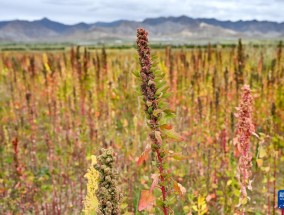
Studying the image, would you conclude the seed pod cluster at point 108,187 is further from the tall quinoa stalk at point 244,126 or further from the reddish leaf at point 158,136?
the tall quinoa stalk at point 244,126

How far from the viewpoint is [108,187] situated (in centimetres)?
189

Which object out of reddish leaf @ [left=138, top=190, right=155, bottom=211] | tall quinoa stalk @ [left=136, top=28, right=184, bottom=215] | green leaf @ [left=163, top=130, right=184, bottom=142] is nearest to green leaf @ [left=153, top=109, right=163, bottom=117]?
tall quinoa stalk @ [left=136, top=28, right=184, bottom=215]

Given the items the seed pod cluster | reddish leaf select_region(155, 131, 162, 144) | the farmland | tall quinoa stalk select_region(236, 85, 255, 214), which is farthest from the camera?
the farmland

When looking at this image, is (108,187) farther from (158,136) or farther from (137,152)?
(137,152)

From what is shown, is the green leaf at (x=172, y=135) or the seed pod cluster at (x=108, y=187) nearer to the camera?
the seed pod cluster at (x=108, y=187)

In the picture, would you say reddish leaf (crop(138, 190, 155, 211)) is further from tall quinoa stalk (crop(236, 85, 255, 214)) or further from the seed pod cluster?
tall quinoa stalk (crop(236, 85, 255, 214))

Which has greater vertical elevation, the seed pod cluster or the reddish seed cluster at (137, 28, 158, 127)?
the reddish seed cluster at (137, 28, 158, 127)

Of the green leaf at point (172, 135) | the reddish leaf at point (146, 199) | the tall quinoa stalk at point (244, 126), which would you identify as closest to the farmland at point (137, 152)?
the tall quinoa stalk at point (244, 126)

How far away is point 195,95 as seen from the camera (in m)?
8.33

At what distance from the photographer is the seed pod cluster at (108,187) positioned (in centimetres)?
186

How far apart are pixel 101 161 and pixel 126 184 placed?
3.46m

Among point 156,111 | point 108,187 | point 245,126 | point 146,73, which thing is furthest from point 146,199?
point 245,126

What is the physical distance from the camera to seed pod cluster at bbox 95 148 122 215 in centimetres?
186

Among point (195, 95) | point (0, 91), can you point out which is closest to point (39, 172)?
point (195, 95)
